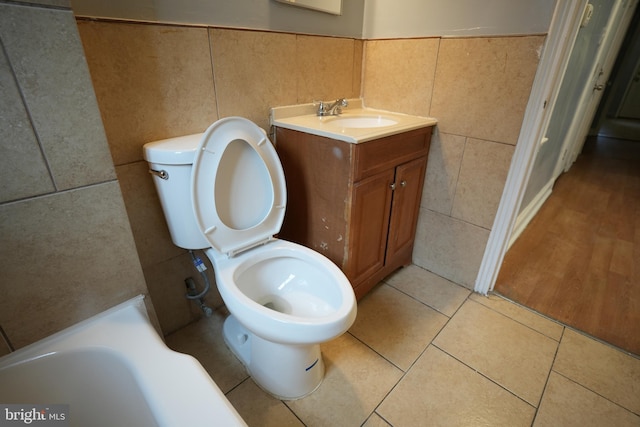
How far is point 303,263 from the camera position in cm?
114

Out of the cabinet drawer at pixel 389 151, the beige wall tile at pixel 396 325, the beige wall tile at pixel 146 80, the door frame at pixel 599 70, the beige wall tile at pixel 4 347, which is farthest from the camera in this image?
the door frame at pixel 599 70

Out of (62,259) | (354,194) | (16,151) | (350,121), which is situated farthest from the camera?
(350,121)

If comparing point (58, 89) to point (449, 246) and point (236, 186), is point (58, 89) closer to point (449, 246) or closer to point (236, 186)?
point (236, 186)

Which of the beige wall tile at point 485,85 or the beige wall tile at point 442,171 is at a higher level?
the beige wall tile at point 485,85

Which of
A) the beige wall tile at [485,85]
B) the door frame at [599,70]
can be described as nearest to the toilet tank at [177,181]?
the beige wall tile at [485,85]

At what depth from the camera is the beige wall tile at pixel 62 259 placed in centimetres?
69

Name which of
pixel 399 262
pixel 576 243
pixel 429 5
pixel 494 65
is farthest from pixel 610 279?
pixel 429 5

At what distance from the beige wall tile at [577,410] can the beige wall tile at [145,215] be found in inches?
57.3

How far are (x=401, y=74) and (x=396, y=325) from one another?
3.93 feet

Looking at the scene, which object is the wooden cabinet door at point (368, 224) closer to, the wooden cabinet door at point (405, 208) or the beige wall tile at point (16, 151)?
the wooden cabinet door at point (405, 208)

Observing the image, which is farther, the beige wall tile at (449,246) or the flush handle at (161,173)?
the beige wall tile at (449,246)

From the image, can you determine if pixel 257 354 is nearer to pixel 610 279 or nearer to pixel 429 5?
pixel 429 5

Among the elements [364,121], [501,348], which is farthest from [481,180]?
[501,348]

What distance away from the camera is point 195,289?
1.32 m
